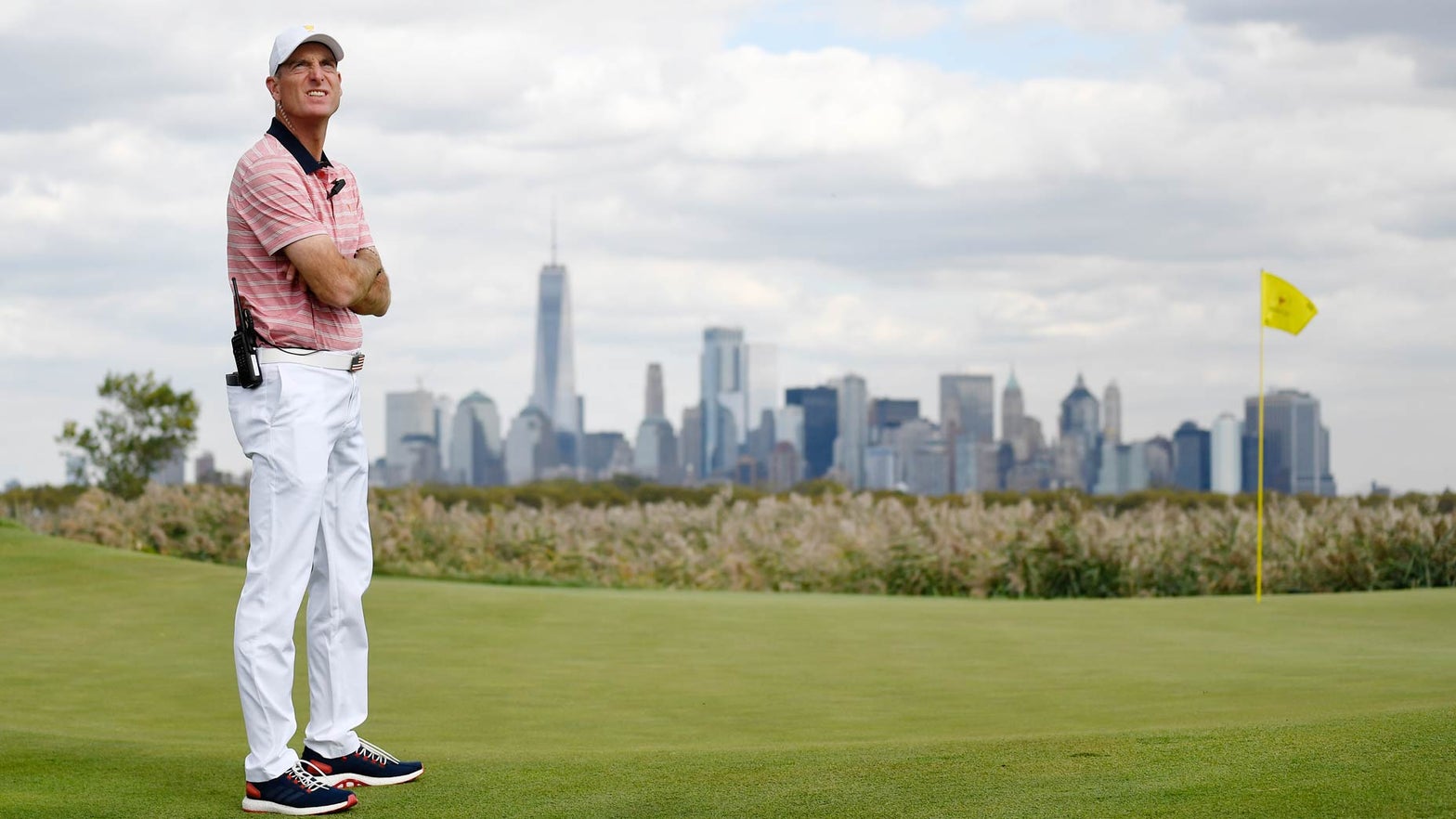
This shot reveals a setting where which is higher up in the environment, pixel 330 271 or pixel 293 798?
pixel 330 271

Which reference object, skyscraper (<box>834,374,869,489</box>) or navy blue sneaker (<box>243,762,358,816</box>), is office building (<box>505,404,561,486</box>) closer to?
skyscraper (<box>834,374,869,489</box>)

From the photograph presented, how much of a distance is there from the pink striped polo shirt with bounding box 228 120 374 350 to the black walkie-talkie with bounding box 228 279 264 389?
2 centimetres

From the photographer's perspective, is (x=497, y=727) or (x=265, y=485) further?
(x=497, y=727)

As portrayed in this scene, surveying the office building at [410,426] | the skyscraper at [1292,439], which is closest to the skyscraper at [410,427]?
the office building at [410,426]

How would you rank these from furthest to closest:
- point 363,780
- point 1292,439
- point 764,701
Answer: point 1292,439 → point 764,701 → point 363,780

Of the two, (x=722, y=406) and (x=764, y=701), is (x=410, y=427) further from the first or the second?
(x=764, y=701)

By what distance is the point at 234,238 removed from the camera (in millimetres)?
4098

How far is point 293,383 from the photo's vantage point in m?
4.03

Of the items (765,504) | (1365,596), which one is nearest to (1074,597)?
(1365,596)

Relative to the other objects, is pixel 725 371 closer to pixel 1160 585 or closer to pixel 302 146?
pixel 1160 585

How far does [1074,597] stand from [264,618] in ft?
40.1

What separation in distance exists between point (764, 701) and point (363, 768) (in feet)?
8.87

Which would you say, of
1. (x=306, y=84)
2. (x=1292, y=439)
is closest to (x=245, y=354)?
(x=306, y=84)

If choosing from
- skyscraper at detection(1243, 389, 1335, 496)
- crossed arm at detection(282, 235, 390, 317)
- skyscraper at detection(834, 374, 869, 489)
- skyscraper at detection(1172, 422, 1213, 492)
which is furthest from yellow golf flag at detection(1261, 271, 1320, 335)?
skyscraper at detection(834, 374, 869, 489)
